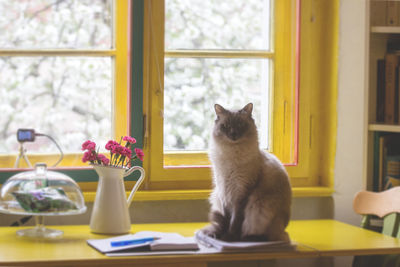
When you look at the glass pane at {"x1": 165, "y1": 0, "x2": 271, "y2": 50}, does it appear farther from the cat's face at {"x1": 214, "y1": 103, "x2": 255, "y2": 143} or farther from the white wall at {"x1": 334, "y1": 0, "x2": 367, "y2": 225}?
the cat's face at {"x1": 214, "y1": 103, "x2": 255, "y2": 143}

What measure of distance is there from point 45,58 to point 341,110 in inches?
54.2

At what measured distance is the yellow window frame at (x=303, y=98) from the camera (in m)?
2.77

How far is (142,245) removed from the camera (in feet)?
6.65

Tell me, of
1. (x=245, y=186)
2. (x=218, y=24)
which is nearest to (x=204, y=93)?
(x=218, y=24)

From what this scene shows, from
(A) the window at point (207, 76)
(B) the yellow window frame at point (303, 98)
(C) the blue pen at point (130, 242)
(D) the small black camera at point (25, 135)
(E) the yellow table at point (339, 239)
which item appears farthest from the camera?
(B) the yellow window frame at point (303, 98)

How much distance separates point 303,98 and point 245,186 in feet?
2.60

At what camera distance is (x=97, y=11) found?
2.62 metres

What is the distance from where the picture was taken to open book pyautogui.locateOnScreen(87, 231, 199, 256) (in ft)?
6.52

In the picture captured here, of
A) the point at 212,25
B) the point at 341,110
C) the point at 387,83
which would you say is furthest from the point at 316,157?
the point at 212,25

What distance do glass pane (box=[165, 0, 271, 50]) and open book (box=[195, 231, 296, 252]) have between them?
100 cm

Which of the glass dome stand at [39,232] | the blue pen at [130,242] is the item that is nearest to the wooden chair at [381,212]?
the blue pen at [130,242]

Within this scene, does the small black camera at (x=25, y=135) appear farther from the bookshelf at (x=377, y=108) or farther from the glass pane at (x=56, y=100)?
the bookshelf at (x=377, y=108)

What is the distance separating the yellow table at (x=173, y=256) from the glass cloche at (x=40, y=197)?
96 mm

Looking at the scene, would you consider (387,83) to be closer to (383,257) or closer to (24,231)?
(383,257)
